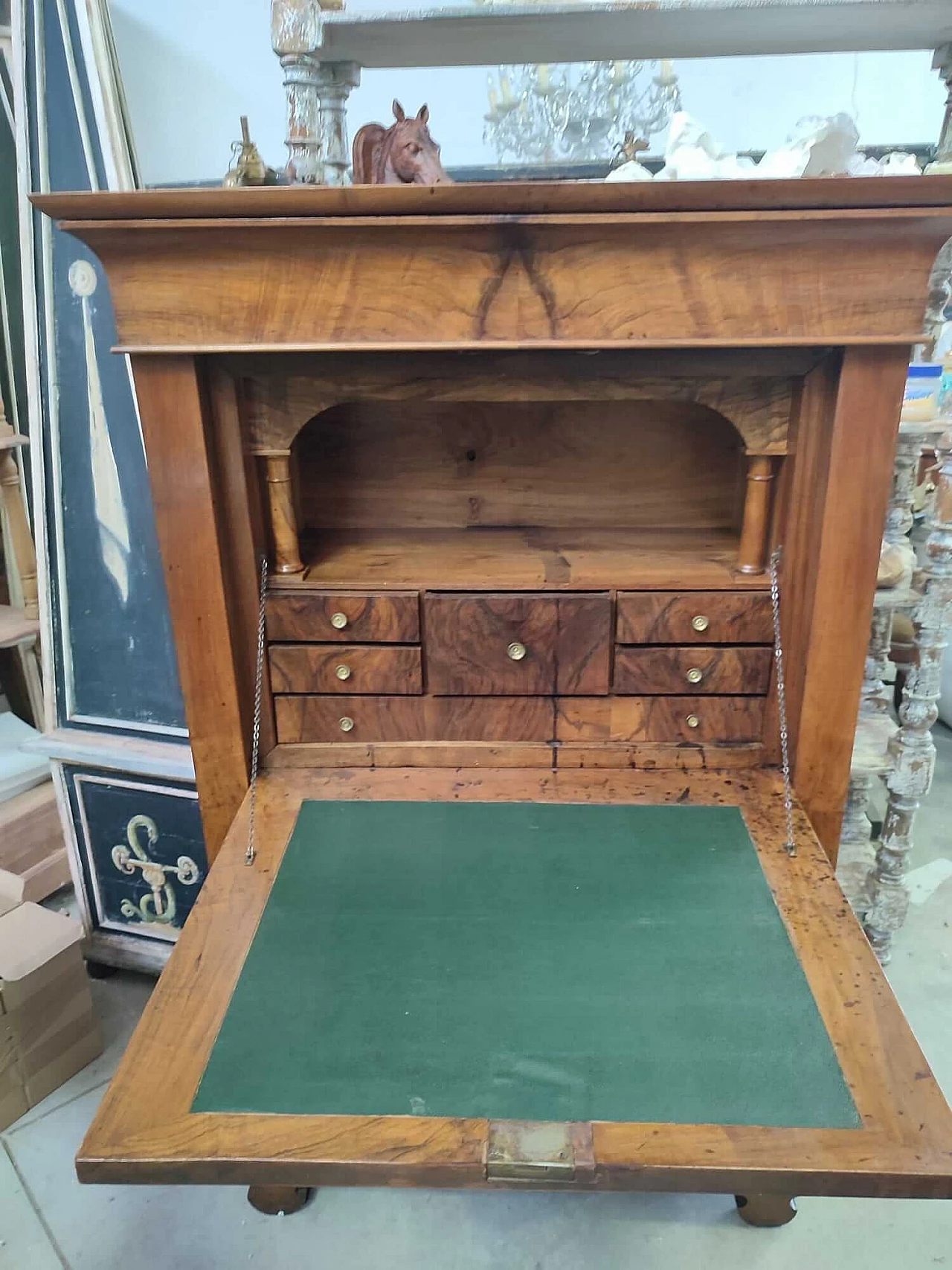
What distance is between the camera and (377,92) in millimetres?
1876

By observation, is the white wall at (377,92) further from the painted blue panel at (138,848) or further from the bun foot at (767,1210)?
the bun foot at (767,1210)

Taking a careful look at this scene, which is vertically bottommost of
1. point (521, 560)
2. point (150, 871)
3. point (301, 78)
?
point (150, 871)

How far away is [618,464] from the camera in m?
1.43

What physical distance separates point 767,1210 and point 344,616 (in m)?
1.15

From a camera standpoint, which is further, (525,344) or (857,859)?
(857,859)

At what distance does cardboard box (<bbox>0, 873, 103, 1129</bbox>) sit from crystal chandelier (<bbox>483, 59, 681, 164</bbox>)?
1865 millimetres

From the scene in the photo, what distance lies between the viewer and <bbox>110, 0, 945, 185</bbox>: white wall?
178 centimetres

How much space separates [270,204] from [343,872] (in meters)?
0.79

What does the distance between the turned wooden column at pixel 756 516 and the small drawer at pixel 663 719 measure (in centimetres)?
21

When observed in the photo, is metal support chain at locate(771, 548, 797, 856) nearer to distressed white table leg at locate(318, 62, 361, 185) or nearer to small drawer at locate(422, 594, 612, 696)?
small drawer at locate(422, 594, 612, 696)

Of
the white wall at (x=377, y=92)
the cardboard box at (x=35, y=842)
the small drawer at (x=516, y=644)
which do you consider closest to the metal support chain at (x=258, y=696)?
the small drawer at (x=516, y=644)

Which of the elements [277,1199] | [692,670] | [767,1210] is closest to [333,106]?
[692,670]

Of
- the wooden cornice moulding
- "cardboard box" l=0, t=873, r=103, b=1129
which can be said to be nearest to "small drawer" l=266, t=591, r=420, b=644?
the wooden cornice moulding

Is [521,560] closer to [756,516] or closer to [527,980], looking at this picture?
[756,516]
